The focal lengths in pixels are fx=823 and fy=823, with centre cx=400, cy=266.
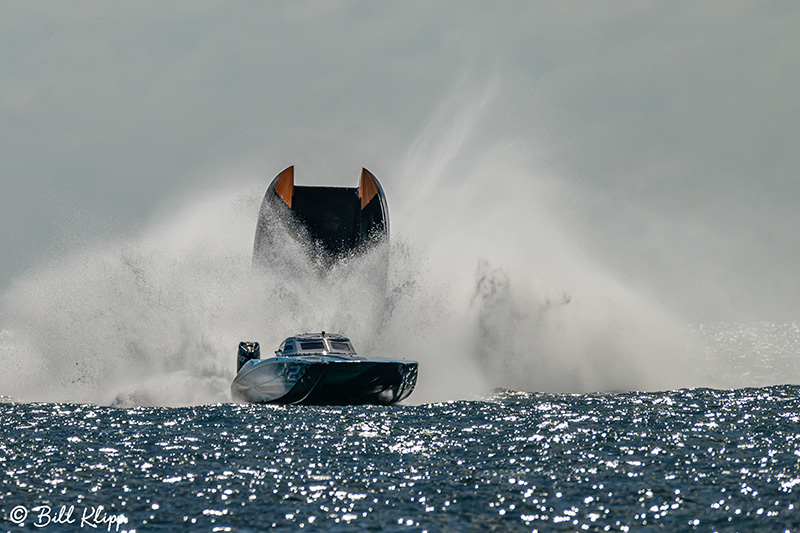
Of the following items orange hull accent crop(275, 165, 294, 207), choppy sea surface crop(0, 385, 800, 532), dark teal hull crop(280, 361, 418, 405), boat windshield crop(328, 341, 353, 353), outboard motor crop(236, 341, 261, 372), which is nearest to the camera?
choppy sea surface crop(0, 385, 800, 532)

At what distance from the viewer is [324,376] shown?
2519cm

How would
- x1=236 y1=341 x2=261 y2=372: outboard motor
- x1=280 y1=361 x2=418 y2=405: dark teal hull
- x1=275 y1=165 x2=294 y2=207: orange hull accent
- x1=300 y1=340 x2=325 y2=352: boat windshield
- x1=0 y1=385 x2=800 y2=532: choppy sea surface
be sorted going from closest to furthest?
1. x1=0 y1=385 x2=800 y2=532: choppy sea surface
2. x1=280 y1=361 x2=418 y2=405: dark teal hull
3. x1=300 y1=340 x2=325 y2=352: boat windshield
4. x1=236 y1=341 x2=261 y2=372: outboard motor
5. x1=275 y1=165 x2=294 y2=207: orange hull accent

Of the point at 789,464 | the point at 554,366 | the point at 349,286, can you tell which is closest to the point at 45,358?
the point at 349,286

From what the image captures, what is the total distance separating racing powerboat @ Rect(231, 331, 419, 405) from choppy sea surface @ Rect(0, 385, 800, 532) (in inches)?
30.3

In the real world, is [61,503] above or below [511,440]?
below

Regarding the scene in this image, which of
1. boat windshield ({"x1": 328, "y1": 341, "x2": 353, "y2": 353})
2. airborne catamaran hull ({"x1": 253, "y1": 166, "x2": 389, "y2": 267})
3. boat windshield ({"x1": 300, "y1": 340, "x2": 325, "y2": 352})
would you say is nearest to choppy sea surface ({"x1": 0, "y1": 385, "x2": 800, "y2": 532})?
boat windshield ({"x1": 300, "y1": 340, "x2": 325, "y2": 352})

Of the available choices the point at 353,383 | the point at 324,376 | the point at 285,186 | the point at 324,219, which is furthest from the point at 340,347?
the point at 285,186

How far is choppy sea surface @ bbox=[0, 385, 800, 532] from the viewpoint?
1233 centimetres

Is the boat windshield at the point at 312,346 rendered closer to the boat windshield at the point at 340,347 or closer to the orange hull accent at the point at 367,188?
the boat windshield at the point at 340,347

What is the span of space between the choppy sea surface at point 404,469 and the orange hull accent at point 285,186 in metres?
11.9

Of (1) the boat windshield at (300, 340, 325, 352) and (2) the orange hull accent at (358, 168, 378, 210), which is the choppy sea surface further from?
(2) the orange hull accent at (358, 168, 378, 210)

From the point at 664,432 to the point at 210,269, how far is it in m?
Result: 24.3

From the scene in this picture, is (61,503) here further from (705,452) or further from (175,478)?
(705,452)

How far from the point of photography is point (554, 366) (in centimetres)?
3544
